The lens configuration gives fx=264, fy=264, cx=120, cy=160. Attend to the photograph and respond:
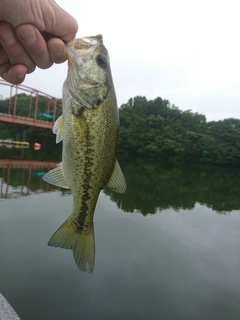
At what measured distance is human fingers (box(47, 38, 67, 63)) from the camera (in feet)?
6.57

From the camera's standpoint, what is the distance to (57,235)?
7.06ft

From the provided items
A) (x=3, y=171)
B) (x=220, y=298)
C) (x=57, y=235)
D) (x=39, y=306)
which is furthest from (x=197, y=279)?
(x=3, y=171)

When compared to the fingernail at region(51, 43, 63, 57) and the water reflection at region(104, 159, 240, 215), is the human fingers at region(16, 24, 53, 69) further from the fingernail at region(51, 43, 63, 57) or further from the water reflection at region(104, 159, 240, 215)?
the water reflection at region(104, 159, 240, 215)

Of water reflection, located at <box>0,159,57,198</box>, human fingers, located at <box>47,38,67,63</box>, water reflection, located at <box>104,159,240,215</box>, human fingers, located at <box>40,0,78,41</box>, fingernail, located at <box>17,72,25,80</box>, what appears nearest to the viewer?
human fingers, located at <box>40,0,78,41</box>

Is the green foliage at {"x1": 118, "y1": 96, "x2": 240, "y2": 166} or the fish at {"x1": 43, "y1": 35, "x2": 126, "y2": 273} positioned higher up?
the green foliage at {"x1": 118, "y1": 96, "x2": 240, "y2": 166}

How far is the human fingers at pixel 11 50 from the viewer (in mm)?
1891

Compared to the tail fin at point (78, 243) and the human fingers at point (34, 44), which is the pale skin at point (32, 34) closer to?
the human fingers at point (34, 44)

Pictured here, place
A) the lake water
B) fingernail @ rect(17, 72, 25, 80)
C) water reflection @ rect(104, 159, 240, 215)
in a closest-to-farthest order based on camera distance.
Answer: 1. fingernail @ rect(17, 72, 25, 80)
2. the lake water
3. water reflection @ rect(104, 159, 240, 215)

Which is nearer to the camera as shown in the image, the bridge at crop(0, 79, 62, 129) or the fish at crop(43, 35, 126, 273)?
the fish at crop(43, 35, 126, 273)

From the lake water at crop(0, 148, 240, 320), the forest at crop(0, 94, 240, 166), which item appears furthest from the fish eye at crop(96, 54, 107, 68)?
the forest at crop(0, 94, 240, 166)

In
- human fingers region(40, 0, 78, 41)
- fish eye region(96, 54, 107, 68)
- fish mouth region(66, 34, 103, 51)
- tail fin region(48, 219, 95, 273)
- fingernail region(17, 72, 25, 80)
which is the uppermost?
human fingers region(40, 0, 78, 41)

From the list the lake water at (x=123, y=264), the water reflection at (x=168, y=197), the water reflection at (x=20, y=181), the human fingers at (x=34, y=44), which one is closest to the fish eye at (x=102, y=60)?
the human fingers at (x=34, y=44)

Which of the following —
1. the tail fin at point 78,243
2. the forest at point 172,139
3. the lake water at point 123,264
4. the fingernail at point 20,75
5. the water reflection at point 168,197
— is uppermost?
the forest at point 172,139

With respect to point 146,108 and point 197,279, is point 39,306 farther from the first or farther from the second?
point 146,108
